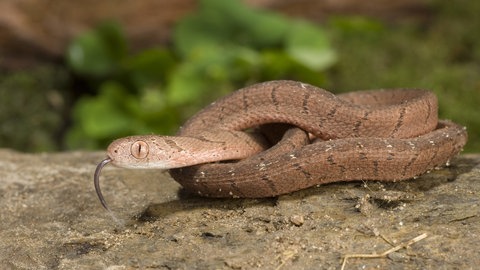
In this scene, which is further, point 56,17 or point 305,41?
point 56,17

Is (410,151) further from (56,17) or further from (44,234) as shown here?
(56,17)

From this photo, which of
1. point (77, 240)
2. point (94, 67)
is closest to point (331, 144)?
point (77, 240)

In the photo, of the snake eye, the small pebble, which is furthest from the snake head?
the small pebble

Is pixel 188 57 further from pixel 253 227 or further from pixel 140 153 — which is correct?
pixel 253 227

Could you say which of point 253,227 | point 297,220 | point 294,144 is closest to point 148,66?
point 294,144

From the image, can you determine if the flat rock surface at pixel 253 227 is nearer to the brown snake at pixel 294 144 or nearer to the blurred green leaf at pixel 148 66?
the brown snake at pixel 294 144

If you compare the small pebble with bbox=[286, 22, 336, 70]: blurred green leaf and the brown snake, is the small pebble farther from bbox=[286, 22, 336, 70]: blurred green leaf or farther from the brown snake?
bbox=[286, 22, 336, 70]: blurred green leaf

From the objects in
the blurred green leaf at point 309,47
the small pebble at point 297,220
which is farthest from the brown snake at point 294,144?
the blurred green leaf at point 309,47

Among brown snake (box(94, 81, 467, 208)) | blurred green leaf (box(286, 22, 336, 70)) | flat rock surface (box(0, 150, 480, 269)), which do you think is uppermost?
blurred green leaf (box(286, 22, 336, 70))
